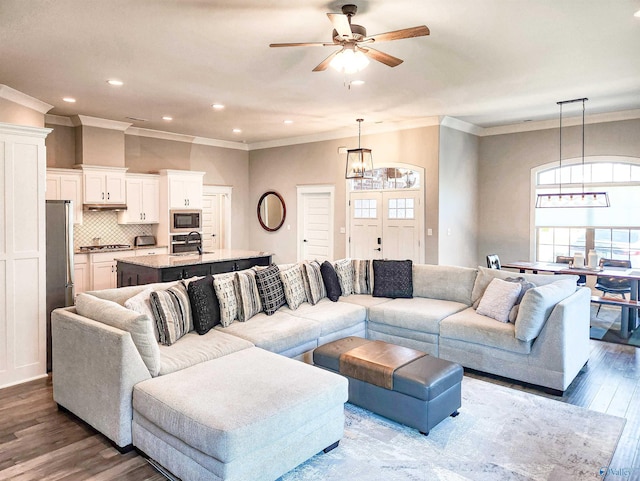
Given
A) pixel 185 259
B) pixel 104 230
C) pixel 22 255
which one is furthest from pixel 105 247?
pixel 22 255

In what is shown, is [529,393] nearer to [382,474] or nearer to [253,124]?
[382,474]

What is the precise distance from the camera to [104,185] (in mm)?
7027

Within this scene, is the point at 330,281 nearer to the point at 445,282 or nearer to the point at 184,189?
the point at 445,282

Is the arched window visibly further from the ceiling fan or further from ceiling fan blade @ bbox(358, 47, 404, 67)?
the ceiling fan

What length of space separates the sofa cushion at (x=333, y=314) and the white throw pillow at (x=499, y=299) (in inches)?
47.9

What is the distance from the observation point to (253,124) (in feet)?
24.2

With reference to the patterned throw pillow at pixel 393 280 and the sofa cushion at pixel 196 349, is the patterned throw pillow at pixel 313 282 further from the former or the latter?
the sofa cushion at pixel 196 349

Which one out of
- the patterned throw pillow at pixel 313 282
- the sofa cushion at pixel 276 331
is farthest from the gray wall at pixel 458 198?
the sofa cushion at pixel 276 331

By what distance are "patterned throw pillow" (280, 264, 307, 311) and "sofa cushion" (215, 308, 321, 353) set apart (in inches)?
10.6

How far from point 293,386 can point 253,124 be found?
558cm

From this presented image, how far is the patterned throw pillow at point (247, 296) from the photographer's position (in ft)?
13.4

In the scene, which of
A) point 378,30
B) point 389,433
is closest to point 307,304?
point 389,433

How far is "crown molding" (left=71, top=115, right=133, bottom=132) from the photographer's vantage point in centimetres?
681

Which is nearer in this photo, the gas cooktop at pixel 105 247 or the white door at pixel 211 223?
the gas cooktop at pixel 105 247
